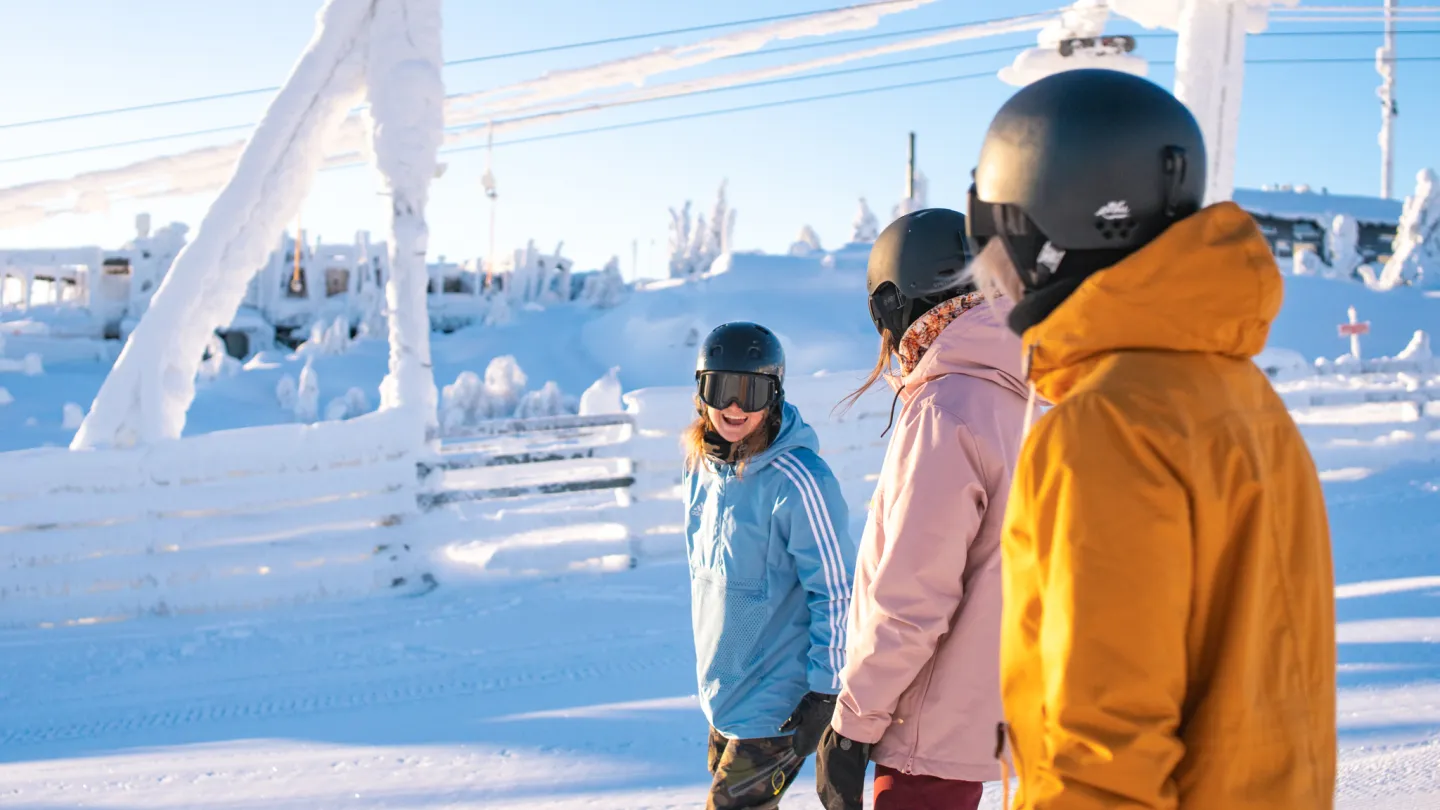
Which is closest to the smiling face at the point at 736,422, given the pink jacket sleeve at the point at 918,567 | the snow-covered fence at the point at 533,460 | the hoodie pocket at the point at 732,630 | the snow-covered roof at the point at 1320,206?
the hoodie pocket at the point at 732,630

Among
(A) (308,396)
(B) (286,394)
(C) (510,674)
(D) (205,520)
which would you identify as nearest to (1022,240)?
(C) (510,674)

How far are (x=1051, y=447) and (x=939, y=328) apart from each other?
104cm

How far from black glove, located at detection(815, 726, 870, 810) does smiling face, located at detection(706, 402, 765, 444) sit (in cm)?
88

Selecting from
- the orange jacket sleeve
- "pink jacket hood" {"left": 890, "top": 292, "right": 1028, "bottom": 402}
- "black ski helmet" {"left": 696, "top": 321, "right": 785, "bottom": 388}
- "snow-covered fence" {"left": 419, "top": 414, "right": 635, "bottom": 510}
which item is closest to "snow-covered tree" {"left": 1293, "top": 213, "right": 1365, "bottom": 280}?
"snow-covered fence" {"left": 419, "top": 414, "right": 635, "bottom": 510}

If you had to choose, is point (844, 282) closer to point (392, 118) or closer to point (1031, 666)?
point (392, 118)

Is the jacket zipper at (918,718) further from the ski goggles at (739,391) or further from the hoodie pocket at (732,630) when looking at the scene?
the ski goggles at (739,391)

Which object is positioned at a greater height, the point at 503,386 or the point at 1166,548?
the point at 1166,548

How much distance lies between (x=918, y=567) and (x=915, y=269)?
69 centimetres

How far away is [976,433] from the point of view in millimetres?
1754

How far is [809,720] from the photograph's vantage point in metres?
2.21

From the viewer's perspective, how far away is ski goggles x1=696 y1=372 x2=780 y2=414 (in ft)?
8.25

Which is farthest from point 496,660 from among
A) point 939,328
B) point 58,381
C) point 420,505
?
point 58,381

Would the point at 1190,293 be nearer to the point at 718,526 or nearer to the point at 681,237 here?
the point at 718,526

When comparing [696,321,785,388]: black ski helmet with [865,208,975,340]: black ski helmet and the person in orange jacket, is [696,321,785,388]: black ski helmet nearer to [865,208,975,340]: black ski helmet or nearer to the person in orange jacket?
[865,208,975,340]: black ski helmet
